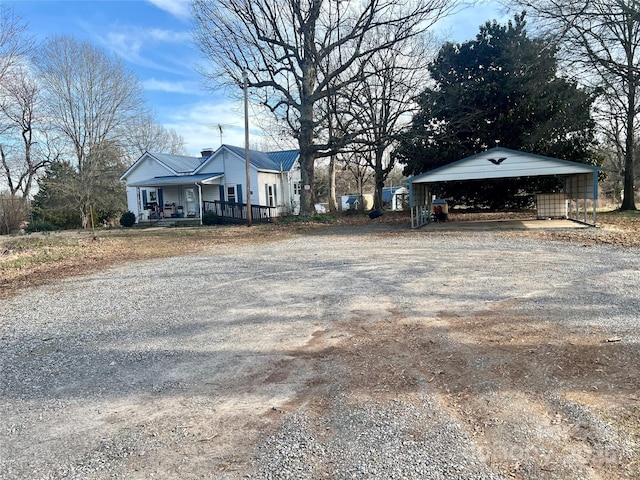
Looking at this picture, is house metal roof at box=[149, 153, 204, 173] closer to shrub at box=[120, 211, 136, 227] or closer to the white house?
the white house

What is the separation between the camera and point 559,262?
26.9 feet

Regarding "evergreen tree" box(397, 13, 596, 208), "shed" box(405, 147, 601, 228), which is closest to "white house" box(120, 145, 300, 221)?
"evergreen tree" box(397, 13, 596, 208)

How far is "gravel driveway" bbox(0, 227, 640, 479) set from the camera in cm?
236

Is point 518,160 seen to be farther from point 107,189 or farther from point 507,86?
point 107,189

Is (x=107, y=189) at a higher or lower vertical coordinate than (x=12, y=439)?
higher

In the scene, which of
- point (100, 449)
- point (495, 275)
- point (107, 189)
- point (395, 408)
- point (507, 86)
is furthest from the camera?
point (107, 189)

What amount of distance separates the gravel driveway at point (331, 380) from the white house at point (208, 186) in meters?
19.4

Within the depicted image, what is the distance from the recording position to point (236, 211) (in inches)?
969

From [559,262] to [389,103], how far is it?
21828 mm

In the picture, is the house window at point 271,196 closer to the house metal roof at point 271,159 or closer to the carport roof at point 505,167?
the house metal roof at point 271,159

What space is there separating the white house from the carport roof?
40.1ft

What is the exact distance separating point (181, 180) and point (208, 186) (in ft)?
6.94

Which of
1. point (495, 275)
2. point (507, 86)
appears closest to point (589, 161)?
point (507, 86)

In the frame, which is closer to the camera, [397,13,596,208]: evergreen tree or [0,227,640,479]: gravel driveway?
[0,227,640,479]: gravel driveway
